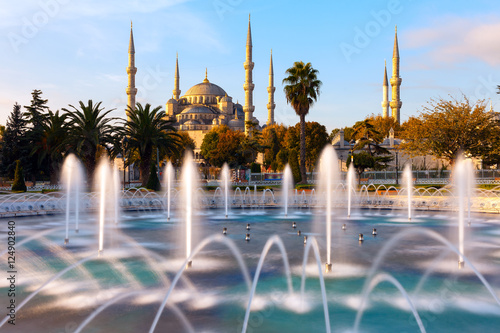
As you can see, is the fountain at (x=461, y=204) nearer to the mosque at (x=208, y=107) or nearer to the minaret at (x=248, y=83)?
the minaret at (x=248, y=83)

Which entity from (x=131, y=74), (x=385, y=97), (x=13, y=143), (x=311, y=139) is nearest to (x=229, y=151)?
(x=311, y=139)

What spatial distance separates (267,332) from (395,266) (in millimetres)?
4366

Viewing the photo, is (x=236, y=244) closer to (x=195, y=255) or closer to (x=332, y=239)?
(x=195, y=255)

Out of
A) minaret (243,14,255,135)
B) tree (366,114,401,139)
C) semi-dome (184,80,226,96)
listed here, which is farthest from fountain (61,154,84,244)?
semi-dome (184,80,226,96)

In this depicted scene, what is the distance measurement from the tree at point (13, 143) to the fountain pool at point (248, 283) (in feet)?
109

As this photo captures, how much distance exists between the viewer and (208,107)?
111312mm

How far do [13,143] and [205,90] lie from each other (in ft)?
256

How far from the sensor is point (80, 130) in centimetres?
2898

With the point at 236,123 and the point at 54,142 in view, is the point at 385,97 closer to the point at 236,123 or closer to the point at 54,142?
the point at 236,123

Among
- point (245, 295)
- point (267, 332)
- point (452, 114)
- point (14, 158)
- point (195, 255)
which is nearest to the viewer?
point (267, 332)

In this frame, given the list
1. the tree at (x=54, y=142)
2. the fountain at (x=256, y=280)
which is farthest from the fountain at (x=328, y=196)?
the tree at (x=54, y=142)

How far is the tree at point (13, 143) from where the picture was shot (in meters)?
42.3

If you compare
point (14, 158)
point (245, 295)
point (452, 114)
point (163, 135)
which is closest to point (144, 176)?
point (163, 135)

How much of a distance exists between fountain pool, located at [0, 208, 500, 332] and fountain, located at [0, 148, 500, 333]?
2 cm
